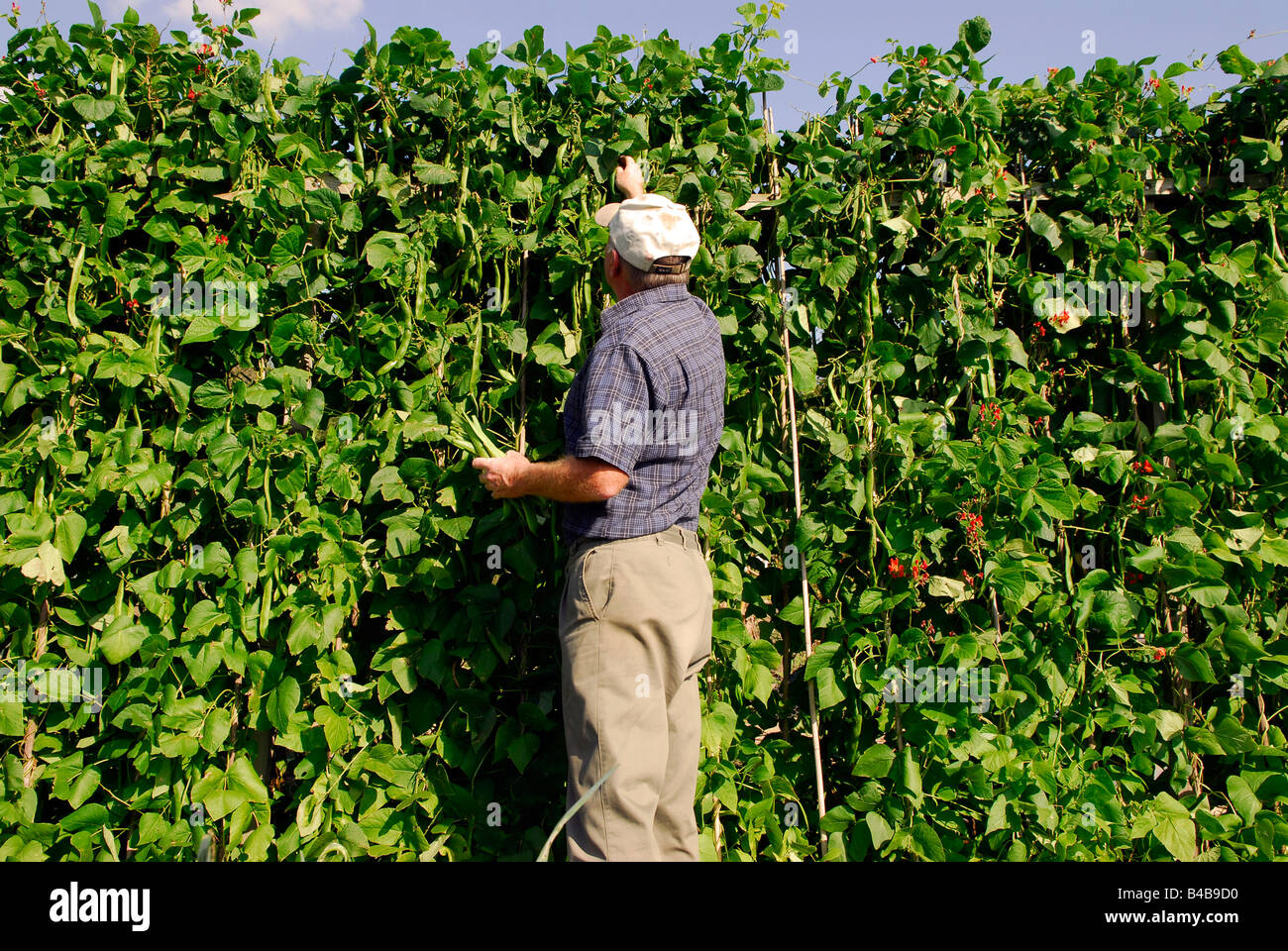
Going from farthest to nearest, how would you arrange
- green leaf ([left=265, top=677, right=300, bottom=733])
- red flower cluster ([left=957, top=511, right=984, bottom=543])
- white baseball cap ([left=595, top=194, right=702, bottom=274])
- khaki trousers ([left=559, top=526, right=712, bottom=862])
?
red flower cluster ([left=957, top=511, right=984, bottom=543])
green leaf ([left=265, top=677, right=300, bottom=733])
white baseball cap ([left=595, top=194, right=702, bottom=274])
khaki trousers ([left=559, top=526, right=712, bottom=862])

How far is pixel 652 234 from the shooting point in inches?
81.5

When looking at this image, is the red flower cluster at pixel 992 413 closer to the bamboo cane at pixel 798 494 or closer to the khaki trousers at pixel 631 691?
the bamboo cane at pixel 798 494

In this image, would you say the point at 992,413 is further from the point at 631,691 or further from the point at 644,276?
the point at 631,691

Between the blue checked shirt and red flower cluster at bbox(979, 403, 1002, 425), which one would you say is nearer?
the blue checked shirt

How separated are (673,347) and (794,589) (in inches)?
36.1

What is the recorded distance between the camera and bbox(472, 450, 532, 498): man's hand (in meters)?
2.12

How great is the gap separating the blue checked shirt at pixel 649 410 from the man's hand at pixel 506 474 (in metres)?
0.14

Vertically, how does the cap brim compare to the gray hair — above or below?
above

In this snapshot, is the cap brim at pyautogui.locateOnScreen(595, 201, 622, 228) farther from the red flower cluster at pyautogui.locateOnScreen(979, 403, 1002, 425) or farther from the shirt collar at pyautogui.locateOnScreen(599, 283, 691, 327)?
the red flower cluster at pyautogui.locateOnScreen(979, 403, 1002, 425)

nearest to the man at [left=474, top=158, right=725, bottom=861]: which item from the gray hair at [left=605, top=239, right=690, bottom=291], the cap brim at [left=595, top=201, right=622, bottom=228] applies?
the gray hair at [left=605, top=239, right=690, bottom=291]

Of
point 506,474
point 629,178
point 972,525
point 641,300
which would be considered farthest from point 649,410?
point 972,525

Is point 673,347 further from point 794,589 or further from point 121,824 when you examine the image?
point 121,824

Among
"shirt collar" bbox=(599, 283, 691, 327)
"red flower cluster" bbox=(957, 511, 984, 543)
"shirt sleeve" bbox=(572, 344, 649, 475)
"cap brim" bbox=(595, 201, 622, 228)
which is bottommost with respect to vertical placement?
"red flower cluster" bbox=(957, 511, 984, 543)

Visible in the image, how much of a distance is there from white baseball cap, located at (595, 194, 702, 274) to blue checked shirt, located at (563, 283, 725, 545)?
80 millimetres
